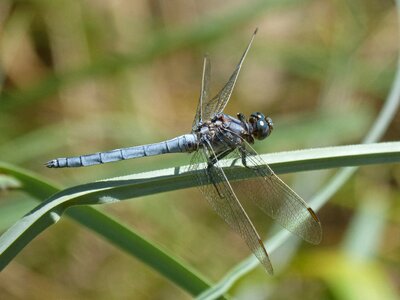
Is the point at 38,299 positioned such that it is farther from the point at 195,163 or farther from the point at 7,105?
the point at 195,163

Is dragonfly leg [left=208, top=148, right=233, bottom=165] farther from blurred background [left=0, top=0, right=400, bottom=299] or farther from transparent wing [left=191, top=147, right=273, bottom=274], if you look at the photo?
blurred background [left=0, top=0, right=400, bottom=299]

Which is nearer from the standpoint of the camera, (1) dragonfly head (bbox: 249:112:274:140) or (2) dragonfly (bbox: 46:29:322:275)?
(2) dragonfly (bbox: 46:29:322:275)

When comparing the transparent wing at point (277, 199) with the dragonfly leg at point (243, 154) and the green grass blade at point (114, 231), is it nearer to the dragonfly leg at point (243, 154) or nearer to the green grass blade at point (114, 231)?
the dragonfly leg at point (243, 154)

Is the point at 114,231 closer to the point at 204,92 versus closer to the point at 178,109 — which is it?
the point at 204,92

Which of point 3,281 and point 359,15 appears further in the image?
point 359,15

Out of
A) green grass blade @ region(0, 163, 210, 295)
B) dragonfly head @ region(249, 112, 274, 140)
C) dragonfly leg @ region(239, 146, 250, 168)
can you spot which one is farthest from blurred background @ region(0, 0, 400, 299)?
green grass blade @ region(0, 163, 210, 295)

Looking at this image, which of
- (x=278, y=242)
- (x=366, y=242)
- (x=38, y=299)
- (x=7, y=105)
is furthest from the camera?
(x=38, y=299)

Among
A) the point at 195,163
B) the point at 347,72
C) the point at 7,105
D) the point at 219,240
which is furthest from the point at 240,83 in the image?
the point at 195,163

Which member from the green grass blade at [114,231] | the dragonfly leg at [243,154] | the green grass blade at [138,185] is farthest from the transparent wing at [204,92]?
the green grass blade at [114,231]
